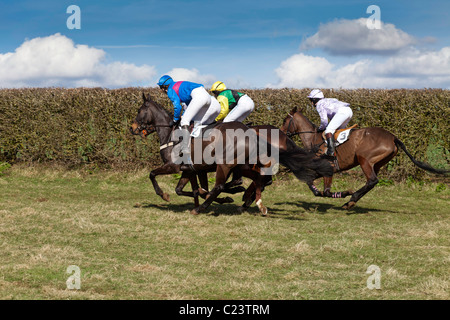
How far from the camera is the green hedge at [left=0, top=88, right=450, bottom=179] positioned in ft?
39.6

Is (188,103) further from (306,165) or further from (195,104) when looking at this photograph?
(306,165)

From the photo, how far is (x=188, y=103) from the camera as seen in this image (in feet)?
29.1

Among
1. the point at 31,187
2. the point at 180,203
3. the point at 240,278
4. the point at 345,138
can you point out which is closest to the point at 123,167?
the point at 31,187

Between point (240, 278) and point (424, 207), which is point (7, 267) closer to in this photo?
point (240, 278)

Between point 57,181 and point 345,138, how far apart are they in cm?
773

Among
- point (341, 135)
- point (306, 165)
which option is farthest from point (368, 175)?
point (306, 165)

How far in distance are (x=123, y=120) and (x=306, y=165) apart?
6.68 m

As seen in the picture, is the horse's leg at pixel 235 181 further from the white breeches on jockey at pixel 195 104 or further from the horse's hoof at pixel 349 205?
the horse's hoof at pixel 349 205

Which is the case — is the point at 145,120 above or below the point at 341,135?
above

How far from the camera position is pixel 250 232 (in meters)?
7.46

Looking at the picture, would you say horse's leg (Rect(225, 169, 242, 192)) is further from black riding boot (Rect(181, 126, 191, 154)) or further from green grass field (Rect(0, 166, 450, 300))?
black riding boot (Rect(181, 126, 191, 154))

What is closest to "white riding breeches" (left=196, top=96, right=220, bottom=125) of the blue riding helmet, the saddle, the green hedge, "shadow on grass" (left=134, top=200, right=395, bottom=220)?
the blue riding helmet

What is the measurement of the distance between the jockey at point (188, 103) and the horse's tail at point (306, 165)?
156cm

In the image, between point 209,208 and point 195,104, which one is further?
point 209,208
